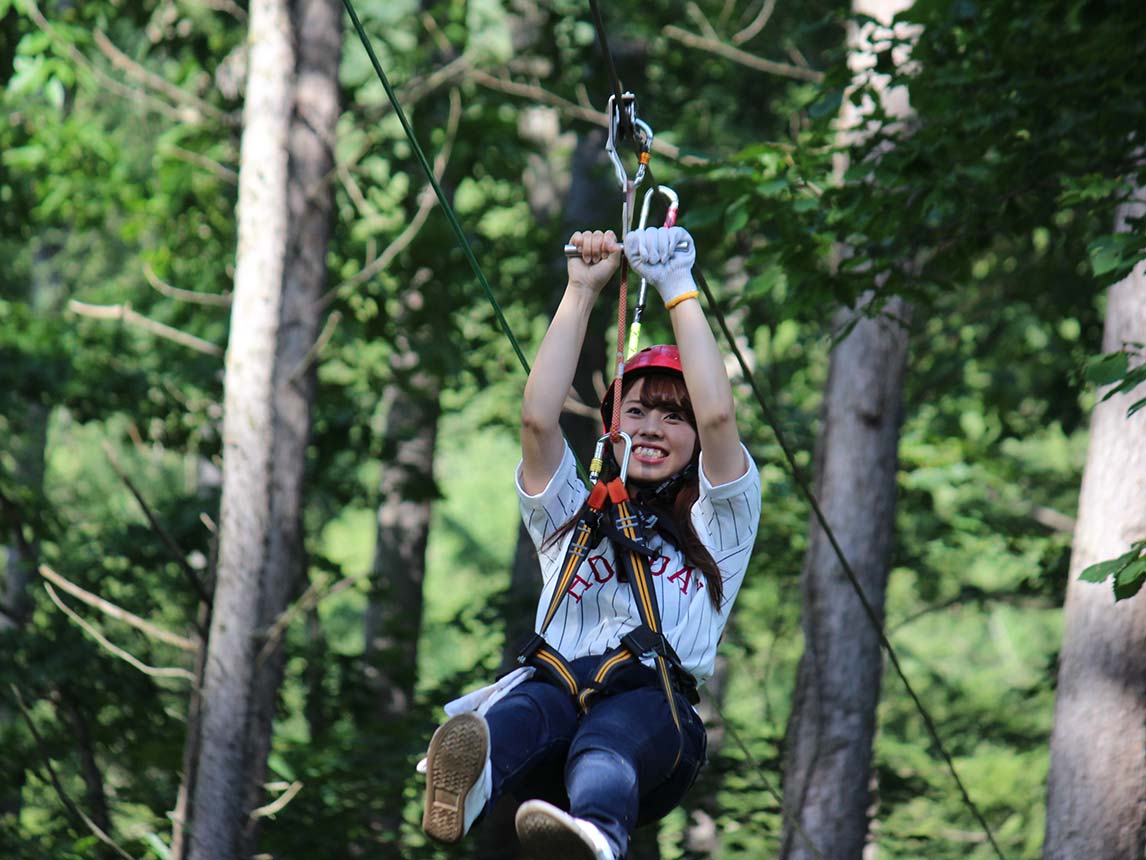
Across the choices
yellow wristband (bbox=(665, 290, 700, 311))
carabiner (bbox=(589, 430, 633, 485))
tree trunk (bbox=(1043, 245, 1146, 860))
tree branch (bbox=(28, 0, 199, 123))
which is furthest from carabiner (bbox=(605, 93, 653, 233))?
tree branch (bbox=(28, 0, 199, 123))

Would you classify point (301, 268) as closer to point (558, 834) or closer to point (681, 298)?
point (681, 298)

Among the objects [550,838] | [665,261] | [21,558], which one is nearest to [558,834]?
[550,838]

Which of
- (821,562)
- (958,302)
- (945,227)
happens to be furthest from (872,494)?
(958,302)

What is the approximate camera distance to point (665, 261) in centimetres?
360

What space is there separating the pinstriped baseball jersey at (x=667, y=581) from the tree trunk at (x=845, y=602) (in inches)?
129

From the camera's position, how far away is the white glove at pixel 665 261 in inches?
141

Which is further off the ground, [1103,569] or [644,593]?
[1103,569]

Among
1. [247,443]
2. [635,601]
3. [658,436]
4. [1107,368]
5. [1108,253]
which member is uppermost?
[247,443]

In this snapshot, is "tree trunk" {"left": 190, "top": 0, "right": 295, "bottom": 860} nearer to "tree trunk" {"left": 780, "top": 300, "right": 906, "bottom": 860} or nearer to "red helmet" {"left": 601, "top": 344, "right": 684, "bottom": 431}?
"tree trunk" {"left": 780, "top": 300, "right": 906, "bottom": 860}

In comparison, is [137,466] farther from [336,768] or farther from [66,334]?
[336,768]

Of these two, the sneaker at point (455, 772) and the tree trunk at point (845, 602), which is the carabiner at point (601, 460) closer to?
the sneaker at point (455, 772)

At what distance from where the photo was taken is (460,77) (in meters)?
8.80

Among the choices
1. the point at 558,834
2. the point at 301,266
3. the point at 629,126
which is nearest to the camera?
the point at 558,834

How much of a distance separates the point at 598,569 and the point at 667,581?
0.17 m
